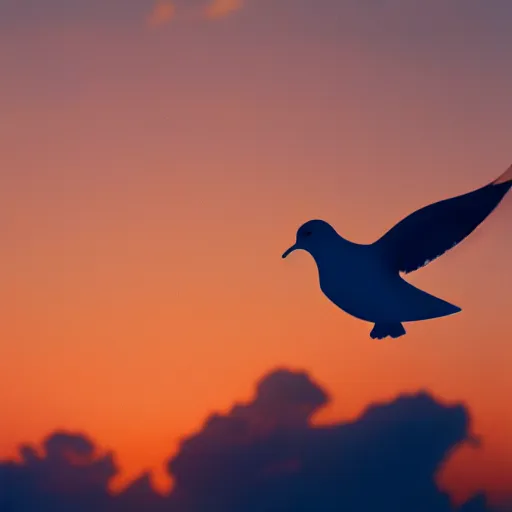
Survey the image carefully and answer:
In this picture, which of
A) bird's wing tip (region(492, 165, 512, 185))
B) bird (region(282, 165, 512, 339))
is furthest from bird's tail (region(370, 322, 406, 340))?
bird's wing tip (region(492, 165, 512, 185))

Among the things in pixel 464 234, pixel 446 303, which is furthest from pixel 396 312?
pixel 464 234

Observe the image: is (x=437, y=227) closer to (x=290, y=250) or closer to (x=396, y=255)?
(x=396, y=255)

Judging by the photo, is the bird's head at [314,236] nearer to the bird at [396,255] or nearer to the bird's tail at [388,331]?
the bird at [396,255]

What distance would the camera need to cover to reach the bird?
884cm

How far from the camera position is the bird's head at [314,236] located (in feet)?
30.9

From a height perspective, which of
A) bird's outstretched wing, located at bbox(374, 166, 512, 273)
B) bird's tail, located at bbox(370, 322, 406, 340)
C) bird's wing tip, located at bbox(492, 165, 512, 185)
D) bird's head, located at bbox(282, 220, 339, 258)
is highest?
bird's head, located at bbox(282, 220, 339, 258)

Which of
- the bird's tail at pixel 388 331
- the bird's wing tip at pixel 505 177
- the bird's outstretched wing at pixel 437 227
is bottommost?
the bird's tail at pixel 388 331

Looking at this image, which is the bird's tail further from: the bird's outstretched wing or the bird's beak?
the bird's beak

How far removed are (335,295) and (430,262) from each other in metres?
1.24

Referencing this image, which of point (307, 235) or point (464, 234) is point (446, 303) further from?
point (307, 235)

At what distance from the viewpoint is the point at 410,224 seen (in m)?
9.20

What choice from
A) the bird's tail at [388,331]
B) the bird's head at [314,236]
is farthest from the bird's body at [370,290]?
the bird's tail at [388,331]

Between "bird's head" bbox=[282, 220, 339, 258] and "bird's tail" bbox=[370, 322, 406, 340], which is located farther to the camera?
"bird's tail" bbox=[370, 322, 406, 340]

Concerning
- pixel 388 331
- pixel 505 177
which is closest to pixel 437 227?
pixel 505 177
